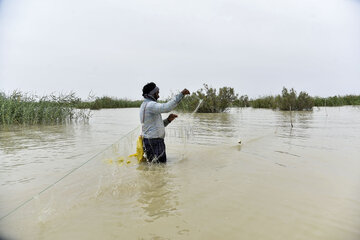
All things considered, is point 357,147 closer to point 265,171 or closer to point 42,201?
point 265,171

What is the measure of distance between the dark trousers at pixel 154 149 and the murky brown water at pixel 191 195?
7.3 inches

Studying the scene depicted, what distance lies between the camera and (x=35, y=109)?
1273cm

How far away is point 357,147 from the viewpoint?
5.94 metres

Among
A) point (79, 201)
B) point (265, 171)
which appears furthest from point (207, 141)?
point (79, 201)

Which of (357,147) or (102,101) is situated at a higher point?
(102,101)

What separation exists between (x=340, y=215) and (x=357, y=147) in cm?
405

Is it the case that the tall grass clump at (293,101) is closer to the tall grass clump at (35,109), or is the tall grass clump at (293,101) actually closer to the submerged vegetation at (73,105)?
the submerged vegetation at (73,105)

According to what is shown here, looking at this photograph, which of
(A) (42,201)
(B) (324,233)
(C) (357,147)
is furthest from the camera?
(C) (357,147)

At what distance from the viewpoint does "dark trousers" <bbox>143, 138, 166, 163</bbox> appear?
484cm

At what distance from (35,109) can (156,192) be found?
11.5m

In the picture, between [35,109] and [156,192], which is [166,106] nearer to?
[156,192]

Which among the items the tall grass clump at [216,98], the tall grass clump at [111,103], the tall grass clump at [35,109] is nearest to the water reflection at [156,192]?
the tall grass clump at [35,109]

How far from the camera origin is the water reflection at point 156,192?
9.44 ft

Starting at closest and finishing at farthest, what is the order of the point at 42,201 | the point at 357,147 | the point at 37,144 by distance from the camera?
the point at 42,201
the point at 357,147
the point at 37,144
